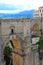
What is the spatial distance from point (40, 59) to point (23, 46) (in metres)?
1.38

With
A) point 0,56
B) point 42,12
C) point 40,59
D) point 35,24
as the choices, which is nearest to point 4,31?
point 0,56

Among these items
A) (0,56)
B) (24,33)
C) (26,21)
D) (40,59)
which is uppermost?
(26,21)

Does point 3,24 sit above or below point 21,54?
above

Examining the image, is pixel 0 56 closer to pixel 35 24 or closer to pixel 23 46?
pixel 23 46

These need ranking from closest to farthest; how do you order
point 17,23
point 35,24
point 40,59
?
point 17,23, point 40,59, point 35,24

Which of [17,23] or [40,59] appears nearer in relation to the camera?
[17,23]

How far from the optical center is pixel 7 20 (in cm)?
876

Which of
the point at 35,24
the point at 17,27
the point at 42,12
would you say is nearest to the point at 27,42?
the point at 17,27

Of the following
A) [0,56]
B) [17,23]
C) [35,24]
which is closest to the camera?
[0,56]

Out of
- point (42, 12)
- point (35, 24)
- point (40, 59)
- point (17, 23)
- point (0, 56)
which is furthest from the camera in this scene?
point (42, 12)

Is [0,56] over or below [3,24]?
below

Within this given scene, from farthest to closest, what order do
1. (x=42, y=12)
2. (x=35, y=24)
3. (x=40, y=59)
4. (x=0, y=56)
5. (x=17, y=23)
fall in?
1. (x=42, y=12)
2. (x=35, y=24)
3. (x=40, y=59)
4. (x=17, y=23)
5. (x=0, y=56)

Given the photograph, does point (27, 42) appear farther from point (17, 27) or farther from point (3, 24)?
point (3, 24)

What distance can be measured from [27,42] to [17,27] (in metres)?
0.99
